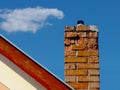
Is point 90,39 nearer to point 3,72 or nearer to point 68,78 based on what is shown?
point 68,78

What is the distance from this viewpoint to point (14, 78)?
278 inches

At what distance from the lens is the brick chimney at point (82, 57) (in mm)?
7449

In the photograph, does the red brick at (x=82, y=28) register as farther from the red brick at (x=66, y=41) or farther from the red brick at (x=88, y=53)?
the red brick at (x=88, y=53)

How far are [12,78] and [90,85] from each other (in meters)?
1.45

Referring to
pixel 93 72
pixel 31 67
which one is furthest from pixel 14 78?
pixel 93 72

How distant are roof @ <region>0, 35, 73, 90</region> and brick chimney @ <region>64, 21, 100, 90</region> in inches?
22.5

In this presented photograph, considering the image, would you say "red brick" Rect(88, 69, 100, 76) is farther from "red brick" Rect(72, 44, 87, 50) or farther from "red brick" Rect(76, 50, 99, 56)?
"red brick" Rect(72, 44, 87, 50)

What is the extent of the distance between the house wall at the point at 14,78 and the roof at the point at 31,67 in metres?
0.08

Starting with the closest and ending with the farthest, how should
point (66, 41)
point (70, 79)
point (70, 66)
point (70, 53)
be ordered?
point (70, 79) → point (70, 66) → point (70, 53) → point (66, 41)

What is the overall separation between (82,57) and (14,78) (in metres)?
1.41

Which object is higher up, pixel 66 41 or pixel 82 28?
pixel 82 28

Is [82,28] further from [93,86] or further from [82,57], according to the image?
[93,86]

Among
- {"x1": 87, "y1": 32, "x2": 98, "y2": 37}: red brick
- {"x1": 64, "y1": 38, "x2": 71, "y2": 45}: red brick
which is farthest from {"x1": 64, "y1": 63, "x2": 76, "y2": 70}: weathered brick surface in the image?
{"x1": 87, "y1": 32, "x2": 98, "y2": 37}: red brick

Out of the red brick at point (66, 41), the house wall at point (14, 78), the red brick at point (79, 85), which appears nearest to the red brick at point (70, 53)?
the red brick at point (66, 41)
